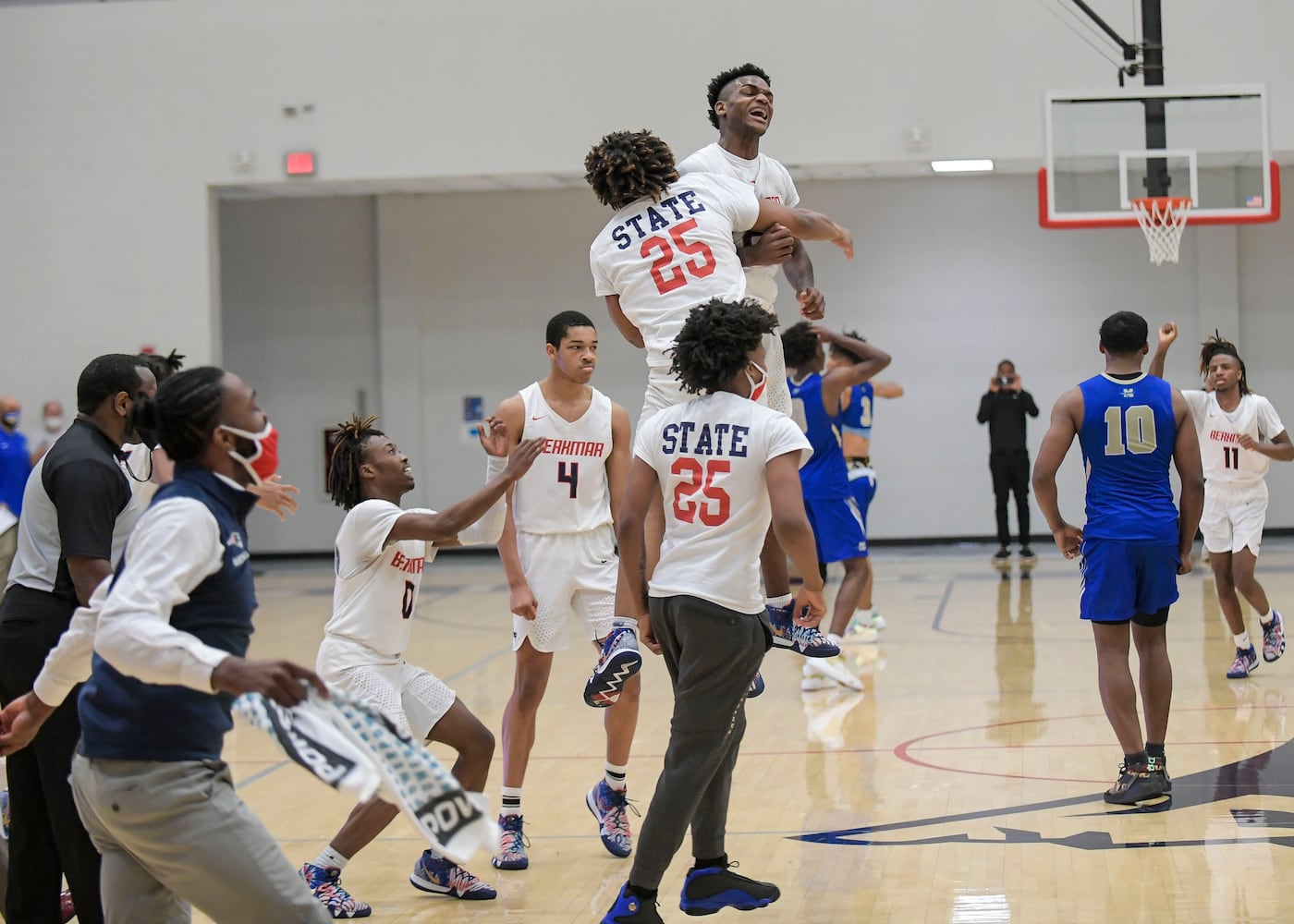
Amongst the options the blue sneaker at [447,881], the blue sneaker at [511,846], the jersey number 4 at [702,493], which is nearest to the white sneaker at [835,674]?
the blue sneaker at [511,846]

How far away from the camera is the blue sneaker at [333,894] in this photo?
194 inches

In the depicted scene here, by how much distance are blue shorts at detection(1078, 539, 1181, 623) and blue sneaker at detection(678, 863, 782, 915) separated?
88.2 inches

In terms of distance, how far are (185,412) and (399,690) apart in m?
2.01

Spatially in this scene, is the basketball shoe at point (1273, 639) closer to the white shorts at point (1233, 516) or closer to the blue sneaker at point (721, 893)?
the white shorts at point (1233, 516)

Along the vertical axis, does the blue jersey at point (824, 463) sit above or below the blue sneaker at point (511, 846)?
above

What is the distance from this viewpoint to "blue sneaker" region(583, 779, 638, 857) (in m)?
5.61

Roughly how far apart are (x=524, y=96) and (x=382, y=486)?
11.1 m

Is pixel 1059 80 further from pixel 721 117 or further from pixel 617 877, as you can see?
pixel 617 877

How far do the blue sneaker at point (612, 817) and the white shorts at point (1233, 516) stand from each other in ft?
16.7

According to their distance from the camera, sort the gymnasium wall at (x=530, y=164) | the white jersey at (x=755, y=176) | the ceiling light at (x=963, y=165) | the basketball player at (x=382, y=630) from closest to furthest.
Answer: the basketball player at (x=382, y=630), the white jersey at (x=755, y=176), the gymnasium wall at (x=530, y=164), the ceiling light at (x=963, y=165)

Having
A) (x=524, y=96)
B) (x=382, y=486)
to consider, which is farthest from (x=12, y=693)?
(x=524, y=96)

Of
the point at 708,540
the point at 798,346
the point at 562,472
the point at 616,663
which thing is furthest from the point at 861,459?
the point at 708,540

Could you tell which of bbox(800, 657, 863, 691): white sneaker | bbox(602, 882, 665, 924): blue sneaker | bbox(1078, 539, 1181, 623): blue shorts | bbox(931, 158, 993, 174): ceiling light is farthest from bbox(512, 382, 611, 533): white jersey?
bbox(931, 158, 993, 174): ceiling light

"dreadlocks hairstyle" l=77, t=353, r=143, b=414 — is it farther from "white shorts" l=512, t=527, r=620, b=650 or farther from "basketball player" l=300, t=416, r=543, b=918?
"white shorts" l=512, t=527, r=620, b=650
